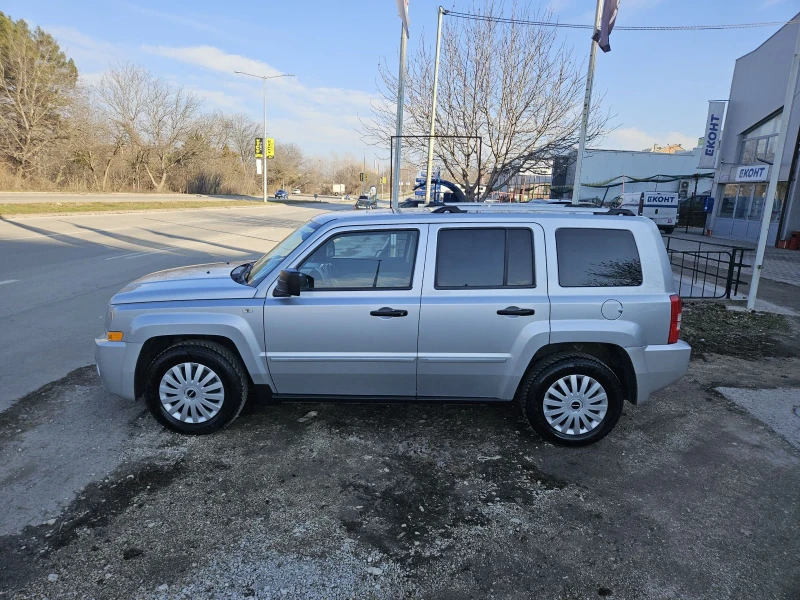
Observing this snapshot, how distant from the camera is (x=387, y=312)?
12.4ft

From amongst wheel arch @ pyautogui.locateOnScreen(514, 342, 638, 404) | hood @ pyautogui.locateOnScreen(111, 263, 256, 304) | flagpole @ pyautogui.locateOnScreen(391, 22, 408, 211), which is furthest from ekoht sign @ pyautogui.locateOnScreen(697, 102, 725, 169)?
hood @ pyautogui.locateOnScreen(111, 263, 256, 304)

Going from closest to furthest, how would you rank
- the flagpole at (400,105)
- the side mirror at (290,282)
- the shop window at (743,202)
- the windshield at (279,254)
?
the side mirror at (290,282)
the windshield at (279,254)
the flagpole at (400,105)
the shop window at (743,202)

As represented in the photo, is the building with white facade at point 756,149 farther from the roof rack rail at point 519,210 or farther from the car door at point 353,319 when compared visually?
the car door at point 353,319

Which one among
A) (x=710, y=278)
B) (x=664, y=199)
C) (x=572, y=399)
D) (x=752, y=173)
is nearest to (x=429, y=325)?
(x=572, y=399)

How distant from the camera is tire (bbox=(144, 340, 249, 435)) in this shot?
3.86 metres

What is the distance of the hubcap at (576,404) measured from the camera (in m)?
3.89

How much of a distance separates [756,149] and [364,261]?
2786 cm

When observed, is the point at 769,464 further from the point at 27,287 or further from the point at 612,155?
the point at 612,155

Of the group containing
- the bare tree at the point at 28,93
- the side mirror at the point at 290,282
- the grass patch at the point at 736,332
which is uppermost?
the bare tree at the point at 28,93

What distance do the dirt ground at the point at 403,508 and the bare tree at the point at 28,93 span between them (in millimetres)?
47957

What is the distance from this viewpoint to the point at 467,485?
3428 mm

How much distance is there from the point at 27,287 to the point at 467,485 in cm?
880

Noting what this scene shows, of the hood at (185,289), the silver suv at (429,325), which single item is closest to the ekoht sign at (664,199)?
the silver suv at (429,325)

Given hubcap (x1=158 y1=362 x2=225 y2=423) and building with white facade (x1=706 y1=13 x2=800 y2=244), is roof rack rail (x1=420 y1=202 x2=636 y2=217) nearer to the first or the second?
hubcap (x1=158 y1=362 x2=225 y2=423)
